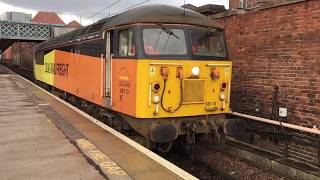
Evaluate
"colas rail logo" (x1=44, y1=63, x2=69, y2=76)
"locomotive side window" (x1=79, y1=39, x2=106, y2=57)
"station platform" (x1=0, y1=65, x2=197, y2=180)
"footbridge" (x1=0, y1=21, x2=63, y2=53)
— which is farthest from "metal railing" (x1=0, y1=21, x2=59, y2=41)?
"station platform" (x1=0, y1=65, x2=197, y2=180)

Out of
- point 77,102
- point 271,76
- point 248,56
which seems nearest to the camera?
point 271,76

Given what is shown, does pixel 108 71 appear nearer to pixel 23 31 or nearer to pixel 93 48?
pixel 93 48

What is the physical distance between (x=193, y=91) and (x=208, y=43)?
114 cm

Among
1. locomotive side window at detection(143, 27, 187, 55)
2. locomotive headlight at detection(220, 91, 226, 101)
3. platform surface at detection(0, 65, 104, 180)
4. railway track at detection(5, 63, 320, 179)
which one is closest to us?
platform surface at detection(0, 65, 104, 180)

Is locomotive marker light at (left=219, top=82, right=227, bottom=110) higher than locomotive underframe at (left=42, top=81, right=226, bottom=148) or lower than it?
higher

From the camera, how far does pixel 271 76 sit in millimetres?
9680

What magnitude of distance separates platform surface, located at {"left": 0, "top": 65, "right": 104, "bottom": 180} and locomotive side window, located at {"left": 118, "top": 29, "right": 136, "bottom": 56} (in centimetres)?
206

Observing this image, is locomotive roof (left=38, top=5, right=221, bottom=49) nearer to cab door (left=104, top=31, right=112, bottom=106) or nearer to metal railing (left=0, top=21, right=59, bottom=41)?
cab door (left=104, top=31, right=112, bottom=106)

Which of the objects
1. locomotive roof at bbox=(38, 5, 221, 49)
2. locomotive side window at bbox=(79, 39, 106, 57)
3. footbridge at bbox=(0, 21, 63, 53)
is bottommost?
locomotive side window at bbox=(79, 39, 106, 57)

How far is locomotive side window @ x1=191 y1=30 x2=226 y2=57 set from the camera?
841cm

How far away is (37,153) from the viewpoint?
277 inches

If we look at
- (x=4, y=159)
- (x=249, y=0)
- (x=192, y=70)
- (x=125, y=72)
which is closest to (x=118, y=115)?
(x=125, y=72)

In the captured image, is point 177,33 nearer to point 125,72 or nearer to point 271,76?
point 125,72

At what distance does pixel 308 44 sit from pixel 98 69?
15.3 feet
